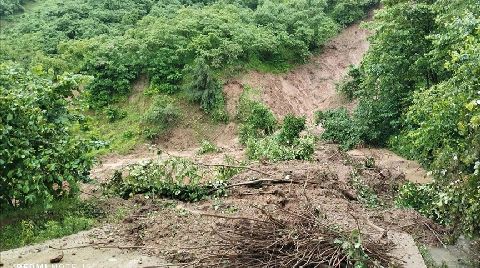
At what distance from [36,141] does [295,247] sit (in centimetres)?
501

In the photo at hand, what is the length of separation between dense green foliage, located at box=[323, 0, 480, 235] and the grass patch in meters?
6.06

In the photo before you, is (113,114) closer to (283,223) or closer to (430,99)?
(430,99)

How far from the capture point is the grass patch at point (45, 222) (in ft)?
25.3

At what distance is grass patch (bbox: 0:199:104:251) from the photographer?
772 cm

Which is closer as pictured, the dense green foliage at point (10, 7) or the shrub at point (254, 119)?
the shrub at point (254, 119)

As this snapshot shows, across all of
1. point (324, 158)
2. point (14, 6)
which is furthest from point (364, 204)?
point (14, 6)

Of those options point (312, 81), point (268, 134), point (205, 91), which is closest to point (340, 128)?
point (268, 134)

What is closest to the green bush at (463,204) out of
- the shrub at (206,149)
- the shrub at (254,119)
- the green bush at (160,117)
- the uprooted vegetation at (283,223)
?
the uprooted vegetation at (283,223)

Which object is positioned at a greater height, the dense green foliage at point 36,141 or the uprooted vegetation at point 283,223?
the dense green foliage at point 36,141

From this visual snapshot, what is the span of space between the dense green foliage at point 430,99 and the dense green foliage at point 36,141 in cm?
636

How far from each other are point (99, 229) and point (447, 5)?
11.3 metres

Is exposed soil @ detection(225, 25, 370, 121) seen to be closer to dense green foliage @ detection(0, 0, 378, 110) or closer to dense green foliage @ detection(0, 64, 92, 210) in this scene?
dense green foliage @ detection(0, 0, 378, 110)

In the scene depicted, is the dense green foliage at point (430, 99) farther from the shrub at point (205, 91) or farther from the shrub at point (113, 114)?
the shrub at point (113, 114)

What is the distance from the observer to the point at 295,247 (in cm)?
644
